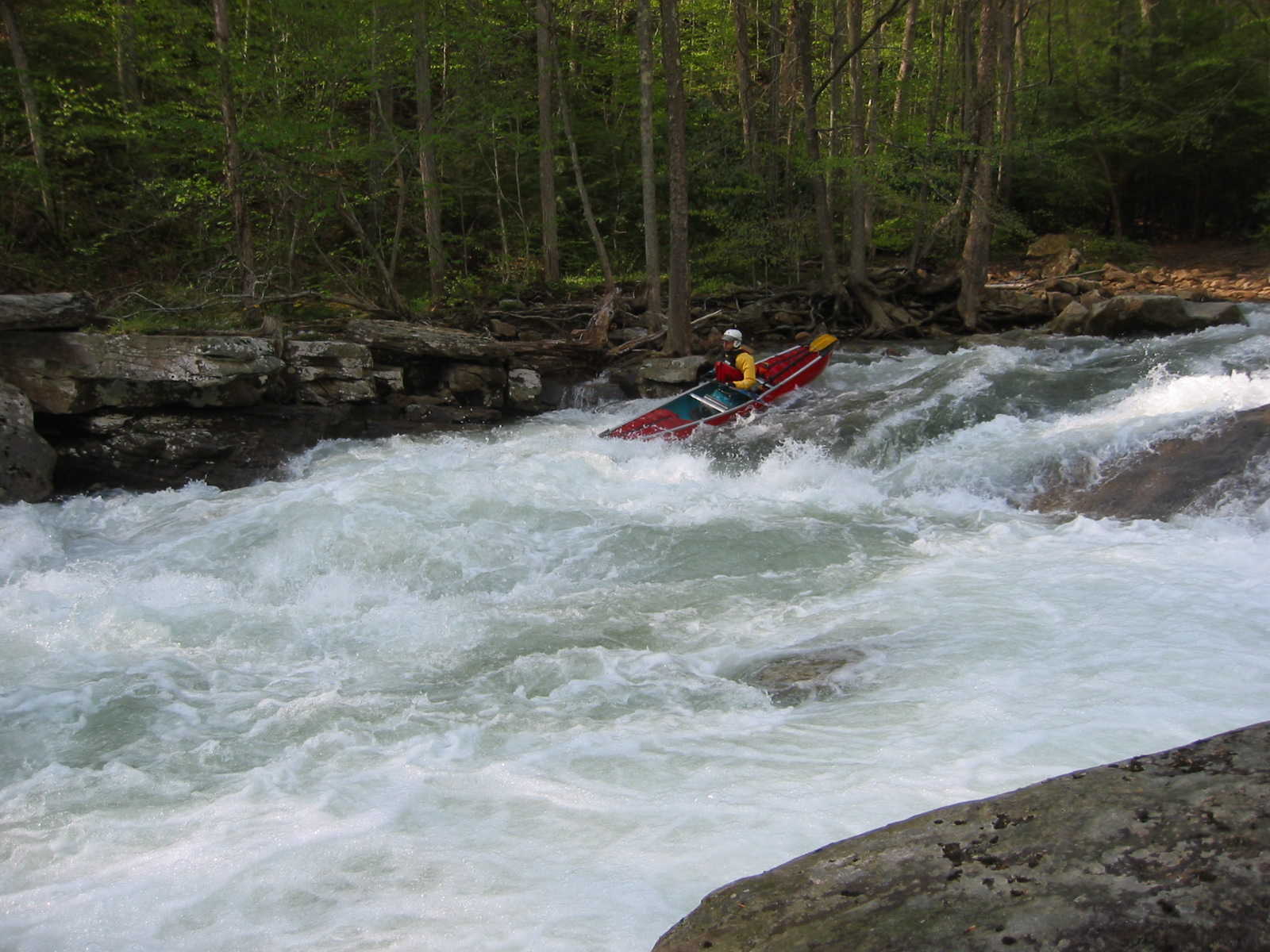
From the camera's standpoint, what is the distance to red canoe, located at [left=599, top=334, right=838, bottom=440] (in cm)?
1052

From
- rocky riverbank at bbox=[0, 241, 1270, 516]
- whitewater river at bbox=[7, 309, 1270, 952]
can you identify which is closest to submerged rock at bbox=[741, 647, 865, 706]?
whitewater river at bbox=[7, 309, 1270, 952]

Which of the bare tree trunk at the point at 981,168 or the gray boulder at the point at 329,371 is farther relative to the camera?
the bare tree trunk at the point at 981,168

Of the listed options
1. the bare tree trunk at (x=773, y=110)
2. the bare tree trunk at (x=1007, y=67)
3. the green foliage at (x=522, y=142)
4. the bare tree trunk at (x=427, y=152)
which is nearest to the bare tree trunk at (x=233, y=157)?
the green foliage at (x=522, y=142)

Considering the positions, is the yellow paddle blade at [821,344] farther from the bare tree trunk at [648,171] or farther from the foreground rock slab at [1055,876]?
the foreground rock slab at [1055,876]

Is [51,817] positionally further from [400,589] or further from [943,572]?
[943,572]

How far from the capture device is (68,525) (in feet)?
26.9

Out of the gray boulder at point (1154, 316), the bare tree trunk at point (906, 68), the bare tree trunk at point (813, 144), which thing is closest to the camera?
the gray boulder at point (1154, 316)

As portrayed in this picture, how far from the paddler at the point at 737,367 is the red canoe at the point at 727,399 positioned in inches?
3.1

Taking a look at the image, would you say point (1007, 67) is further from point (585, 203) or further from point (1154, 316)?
point (585, 203)

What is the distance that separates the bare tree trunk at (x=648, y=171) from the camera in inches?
547

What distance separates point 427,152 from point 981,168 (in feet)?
26.8

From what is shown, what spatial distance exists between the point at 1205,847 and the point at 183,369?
32.0 ft

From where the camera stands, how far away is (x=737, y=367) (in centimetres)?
1120

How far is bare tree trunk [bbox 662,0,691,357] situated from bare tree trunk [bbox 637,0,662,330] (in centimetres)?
98
